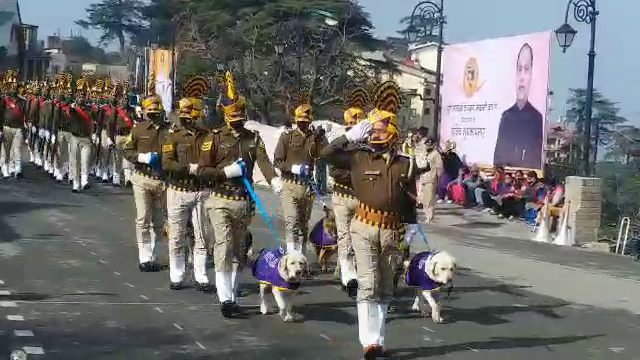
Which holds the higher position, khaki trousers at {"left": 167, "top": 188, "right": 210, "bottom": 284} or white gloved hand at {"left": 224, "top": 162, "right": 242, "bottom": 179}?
white gloved hand at {"left": 224, "top": 162, "right": 242, "bottom": 179}

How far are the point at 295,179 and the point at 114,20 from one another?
74284 mm

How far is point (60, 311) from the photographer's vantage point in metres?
10.2

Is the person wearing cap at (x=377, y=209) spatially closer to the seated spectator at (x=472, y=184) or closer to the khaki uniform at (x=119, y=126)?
the khaki uniform at (x=119, y=126)

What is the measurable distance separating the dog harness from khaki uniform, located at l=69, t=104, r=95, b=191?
1288 centimetres

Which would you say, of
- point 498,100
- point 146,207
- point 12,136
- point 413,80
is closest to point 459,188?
point 498,100

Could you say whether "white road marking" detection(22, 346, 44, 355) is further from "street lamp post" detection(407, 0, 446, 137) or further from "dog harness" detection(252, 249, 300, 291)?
"street lamp post" detection(407, 0, 446, 137)

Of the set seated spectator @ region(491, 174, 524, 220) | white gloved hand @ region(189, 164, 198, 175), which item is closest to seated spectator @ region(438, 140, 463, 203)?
seated spectator @ region(491, 174, 524, 220)

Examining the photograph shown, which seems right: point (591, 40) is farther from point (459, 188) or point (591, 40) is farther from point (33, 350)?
point (33, 350)

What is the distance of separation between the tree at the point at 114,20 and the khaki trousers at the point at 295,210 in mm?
63694

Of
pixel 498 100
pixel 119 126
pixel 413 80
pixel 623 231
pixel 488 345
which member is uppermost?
pixel 413 80

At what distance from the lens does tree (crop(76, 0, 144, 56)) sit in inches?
3145

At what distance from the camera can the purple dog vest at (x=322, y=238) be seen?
515 inches

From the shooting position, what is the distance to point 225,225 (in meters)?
10.3

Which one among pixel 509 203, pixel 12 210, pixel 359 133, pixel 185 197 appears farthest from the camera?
pixel 509 203
